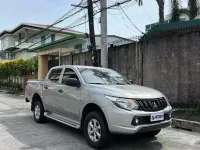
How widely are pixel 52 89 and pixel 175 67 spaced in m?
4.94

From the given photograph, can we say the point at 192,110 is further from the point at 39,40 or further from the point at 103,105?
the point at 39,40

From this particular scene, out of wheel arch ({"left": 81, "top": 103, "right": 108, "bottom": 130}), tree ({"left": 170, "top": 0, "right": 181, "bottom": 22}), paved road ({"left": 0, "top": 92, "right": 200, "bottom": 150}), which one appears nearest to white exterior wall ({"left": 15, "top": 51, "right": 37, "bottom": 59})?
tree ({"left": 170, "top": 0, "right": 181, "bottom": 22})

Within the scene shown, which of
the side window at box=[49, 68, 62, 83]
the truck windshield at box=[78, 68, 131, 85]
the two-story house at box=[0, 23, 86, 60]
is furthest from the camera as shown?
the two-story house at box=[0, 23, 86, 60]

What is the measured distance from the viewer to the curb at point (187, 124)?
668 cm

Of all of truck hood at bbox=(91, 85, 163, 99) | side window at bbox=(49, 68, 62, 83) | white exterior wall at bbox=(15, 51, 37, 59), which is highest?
white exterior wall at bbox=(15, 51, 37, 59)

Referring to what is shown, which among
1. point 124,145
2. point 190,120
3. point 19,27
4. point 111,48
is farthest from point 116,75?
point 19,27

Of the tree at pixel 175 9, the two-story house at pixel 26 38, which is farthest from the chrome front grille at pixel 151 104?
the two-story house at pixel 26 38

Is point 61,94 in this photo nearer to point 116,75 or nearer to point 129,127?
point 116,75

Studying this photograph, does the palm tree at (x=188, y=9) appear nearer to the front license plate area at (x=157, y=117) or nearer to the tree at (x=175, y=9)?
the tree at (x=175, y=9)

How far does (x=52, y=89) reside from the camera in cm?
689

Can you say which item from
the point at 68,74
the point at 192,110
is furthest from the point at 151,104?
the point at 192,110

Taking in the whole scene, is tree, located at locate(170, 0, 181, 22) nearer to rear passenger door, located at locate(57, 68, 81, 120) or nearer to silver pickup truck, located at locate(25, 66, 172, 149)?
silver pickup truck, located at locate(25, 66, 172, 149)

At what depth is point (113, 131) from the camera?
4.71m

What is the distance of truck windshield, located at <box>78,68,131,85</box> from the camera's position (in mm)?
5895
